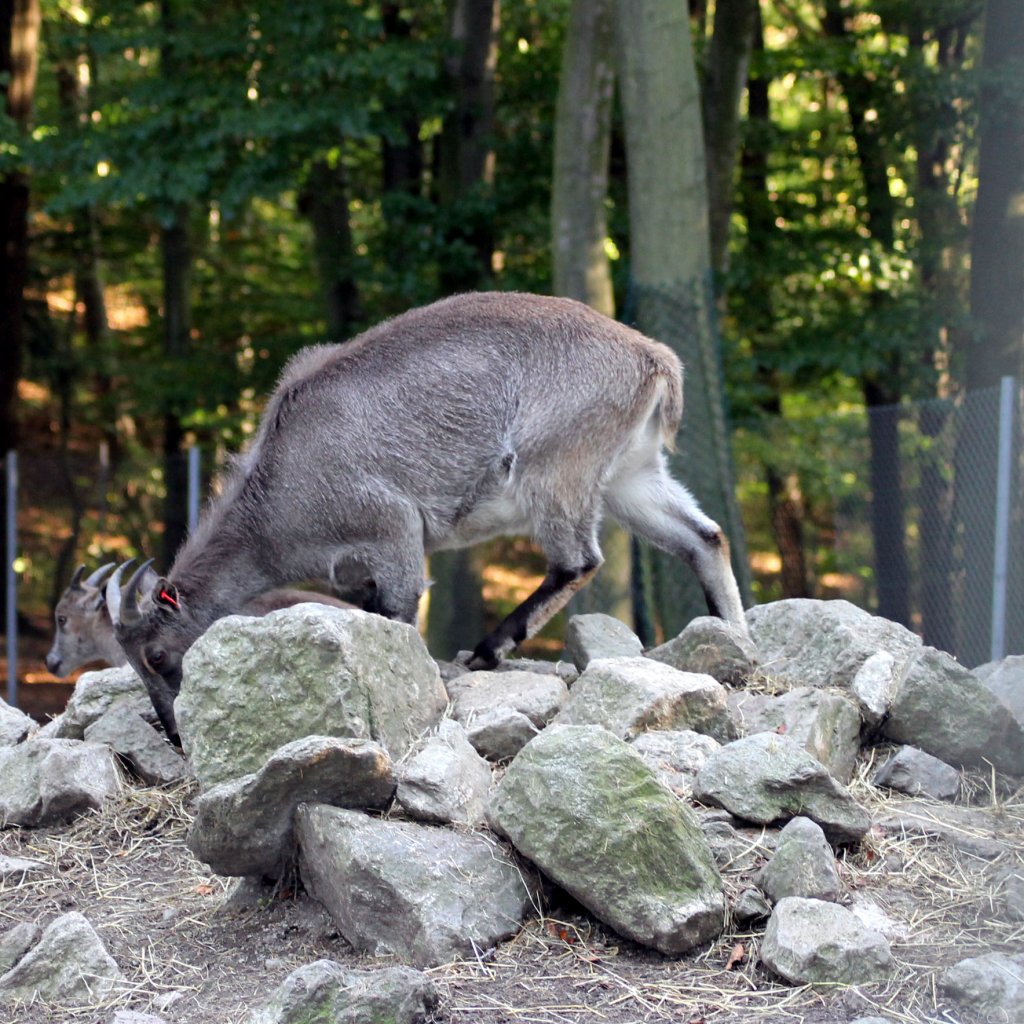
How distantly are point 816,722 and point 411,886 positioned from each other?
64.5 inches

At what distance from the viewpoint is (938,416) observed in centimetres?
984

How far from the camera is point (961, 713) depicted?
190 inches

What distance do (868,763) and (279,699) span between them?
2196 mm

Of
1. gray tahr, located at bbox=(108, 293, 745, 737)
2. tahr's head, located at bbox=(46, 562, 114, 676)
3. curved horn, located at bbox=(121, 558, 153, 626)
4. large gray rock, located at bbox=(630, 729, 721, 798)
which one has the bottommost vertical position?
tahr's head, located at bbox=(46, 562, 114, 676)

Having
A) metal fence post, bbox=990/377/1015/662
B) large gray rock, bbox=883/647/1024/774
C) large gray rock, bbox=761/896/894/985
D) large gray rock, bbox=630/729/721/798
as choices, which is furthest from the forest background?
large gray rock, bbox=761/896/894/985

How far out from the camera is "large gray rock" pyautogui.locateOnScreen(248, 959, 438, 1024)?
333 cm

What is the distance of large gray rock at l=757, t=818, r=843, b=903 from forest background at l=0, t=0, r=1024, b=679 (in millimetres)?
5151

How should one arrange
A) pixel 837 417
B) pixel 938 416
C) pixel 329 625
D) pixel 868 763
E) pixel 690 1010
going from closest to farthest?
pixel 690 1010, pixel 329 625, pixel 868 763, pixel 938 416, pixel 837 417

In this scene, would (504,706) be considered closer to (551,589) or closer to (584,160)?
(551,589)

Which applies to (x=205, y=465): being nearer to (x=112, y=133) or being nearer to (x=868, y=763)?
(x=112, y=133)

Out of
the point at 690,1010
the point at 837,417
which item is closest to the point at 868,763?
the point at 690,1010

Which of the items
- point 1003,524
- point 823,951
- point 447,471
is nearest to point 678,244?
point 1003,524

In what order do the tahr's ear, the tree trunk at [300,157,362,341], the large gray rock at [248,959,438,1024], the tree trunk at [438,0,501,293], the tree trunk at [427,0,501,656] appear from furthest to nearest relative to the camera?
the tree trunk at [300,157,362,341] → the tree trunk at [438,0,501,293] → the tree trunk at [427,0,501,656] → the tahr's ear → the large gray rock at [248,959,438,1024]

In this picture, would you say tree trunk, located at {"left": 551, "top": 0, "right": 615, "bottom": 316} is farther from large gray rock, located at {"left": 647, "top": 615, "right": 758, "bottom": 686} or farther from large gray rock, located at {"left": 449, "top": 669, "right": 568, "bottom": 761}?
large gray rock, located at {"left": 449, "top": 669, "right": 568, "bottom": 761}
